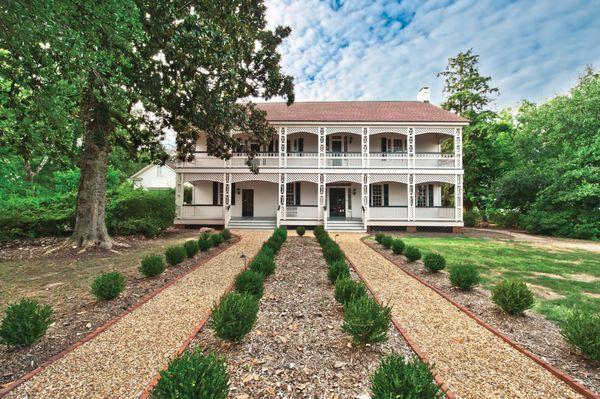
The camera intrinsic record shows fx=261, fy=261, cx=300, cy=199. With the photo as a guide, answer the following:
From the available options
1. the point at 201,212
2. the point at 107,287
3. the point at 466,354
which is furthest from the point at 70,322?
the point at 201,212

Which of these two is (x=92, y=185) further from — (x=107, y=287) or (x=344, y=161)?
(x=344, y=161)

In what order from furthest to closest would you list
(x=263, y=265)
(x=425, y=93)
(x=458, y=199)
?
1. (x=425, y=93)
2. (x=458, y=199)
3. (x=263, y=265)

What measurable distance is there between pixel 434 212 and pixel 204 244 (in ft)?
46.7

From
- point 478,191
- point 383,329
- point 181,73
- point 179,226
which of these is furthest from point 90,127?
point 478,191

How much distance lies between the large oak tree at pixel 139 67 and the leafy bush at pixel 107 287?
4.02 metres

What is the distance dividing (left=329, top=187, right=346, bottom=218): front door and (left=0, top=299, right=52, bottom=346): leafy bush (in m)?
17.0

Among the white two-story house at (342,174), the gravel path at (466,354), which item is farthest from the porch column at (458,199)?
the gravel path at (466,354)

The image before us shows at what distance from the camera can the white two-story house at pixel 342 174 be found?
17.0 metres

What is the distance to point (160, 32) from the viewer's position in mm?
6543

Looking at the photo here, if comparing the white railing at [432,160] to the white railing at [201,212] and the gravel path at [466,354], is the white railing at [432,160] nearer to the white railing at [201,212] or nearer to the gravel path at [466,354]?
the gravel path at [466,354]

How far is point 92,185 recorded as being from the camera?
9.80 meters

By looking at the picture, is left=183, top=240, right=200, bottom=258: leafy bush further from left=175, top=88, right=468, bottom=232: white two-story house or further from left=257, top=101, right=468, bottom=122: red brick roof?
left=257, top=101, right=468, bottom=122: red brick roof

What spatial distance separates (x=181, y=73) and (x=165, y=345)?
23.7 ft

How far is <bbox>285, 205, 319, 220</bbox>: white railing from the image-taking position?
1744 cm
